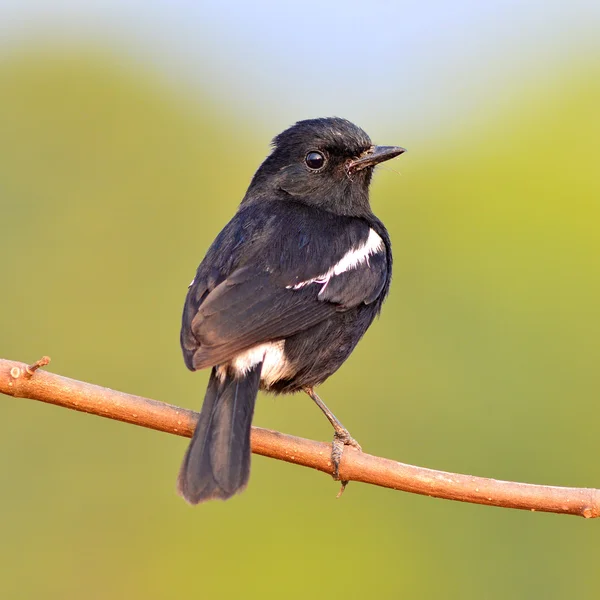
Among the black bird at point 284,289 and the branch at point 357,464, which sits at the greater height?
the black bird at point 284,289

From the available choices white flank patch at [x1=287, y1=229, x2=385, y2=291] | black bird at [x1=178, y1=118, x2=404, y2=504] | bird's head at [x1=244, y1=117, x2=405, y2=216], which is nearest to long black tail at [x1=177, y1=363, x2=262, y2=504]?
black bird at [x1=178, y1=118, x2=404, y2=504]

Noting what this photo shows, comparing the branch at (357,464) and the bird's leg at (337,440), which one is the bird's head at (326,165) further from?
the branch at (357,464)

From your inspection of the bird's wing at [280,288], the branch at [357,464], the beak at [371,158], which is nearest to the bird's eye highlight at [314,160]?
the beak at [371,158]

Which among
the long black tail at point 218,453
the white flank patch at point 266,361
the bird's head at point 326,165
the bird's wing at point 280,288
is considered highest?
the bird's head at point 326,165

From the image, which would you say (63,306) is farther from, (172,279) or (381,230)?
(381,230)

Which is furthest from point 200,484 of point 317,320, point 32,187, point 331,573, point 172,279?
point 32,187

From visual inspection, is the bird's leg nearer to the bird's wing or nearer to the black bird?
the black bird

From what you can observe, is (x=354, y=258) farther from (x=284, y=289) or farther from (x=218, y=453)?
(x=218, y=453)

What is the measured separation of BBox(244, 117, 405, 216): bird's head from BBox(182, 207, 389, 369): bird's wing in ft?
0.82

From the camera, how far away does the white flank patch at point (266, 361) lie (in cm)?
431

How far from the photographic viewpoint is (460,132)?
9.29 m

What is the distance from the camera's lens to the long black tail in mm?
3871

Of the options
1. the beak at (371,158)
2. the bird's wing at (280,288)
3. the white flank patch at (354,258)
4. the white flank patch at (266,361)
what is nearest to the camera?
the bird's wing at (280,288)

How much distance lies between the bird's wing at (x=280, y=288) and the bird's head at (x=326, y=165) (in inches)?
9.9
